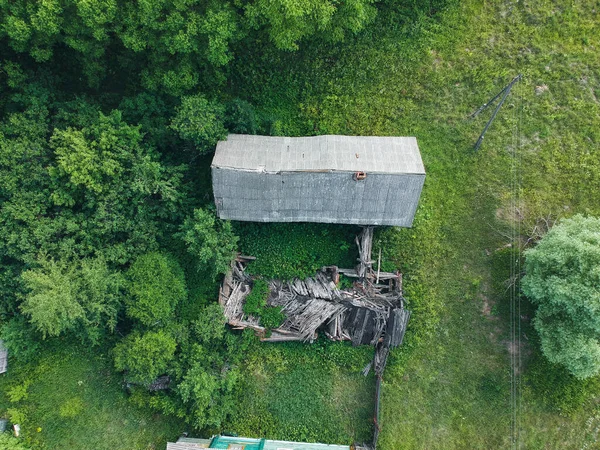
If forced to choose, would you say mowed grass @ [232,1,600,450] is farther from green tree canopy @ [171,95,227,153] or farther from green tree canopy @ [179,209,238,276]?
green tree canopy @ [179,209,238,276]

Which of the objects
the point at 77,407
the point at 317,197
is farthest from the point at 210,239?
the point at 77,407

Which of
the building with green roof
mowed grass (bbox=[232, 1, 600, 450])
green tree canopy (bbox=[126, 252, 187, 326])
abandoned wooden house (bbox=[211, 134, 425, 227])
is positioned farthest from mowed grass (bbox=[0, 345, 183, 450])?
mowed grass (bbox=[232, 1, 600, 450])

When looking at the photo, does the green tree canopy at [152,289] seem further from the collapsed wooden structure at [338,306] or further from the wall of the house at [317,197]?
the wall of the house at [317,197]

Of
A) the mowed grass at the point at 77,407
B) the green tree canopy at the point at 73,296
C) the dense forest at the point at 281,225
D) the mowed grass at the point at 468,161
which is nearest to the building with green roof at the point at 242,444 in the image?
the dense forest at the point at 281,225

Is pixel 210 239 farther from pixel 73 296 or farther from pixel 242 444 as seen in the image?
pixel 242 444

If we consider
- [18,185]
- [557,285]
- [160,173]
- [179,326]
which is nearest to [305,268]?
[179,326]

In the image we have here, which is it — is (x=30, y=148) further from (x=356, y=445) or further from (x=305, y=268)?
(x=356, y=445)

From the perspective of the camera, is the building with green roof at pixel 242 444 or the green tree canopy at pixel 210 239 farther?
the building with green roof at pixel 242 444
